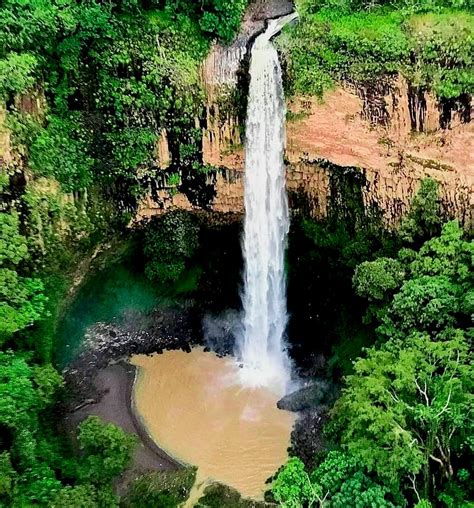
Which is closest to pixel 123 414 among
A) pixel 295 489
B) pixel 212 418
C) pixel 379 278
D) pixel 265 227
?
pixel 212 418

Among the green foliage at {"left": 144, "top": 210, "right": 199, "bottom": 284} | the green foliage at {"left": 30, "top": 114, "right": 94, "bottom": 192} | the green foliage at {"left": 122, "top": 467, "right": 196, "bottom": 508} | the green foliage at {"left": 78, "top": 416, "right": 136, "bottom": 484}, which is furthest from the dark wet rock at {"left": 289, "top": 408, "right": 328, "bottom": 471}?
the green foliage at {"left": 30, "top": 114, "right": 94, "bottom": 192}

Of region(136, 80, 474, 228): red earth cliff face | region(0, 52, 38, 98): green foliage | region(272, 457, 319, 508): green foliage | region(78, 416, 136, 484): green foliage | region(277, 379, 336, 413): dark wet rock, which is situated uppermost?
region(0, 52, 38, 98): green foliage

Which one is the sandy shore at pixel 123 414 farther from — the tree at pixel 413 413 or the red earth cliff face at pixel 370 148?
the tree at pixel 413 413

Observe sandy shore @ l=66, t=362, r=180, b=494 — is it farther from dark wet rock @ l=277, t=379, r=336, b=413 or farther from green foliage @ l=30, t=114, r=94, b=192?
green foliage @ l=30, t=114, r=94, b=192

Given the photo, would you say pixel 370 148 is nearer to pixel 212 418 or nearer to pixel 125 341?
pixel 212 418

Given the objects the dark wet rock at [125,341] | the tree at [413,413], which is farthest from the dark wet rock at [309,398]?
the tree at [413,413]

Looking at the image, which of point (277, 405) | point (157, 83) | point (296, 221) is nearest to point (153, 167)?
point (157, 83)
